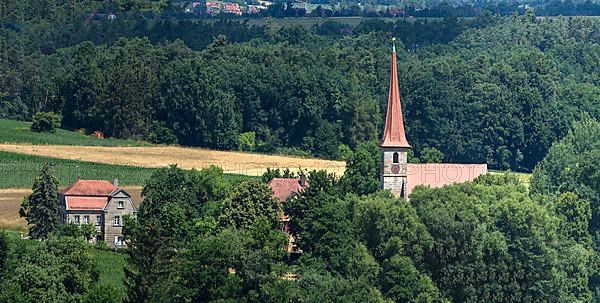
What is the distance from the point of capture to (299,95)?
470 ft

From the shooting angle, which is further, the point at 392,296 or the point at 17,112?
the point at 17,112

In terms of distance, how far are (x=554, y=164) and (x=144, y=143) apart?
30.6m

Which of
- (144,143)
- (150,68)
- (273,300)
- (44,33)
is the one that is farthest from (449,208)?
(44,33)

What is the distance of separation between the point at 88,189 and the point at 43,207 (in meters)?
5.13

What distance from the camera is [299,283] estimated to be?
7994cm

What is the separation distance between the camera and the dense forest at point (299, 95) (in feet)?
450

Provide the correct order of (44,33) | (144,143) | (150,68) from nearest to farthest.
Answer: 1. (144,143)
2. (150,68)
3. (44,33)

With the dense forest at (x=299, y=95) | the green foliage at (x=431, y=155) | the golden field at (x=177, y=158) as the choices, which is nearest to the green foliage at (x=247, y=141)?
the dense forest at (x=299, y=95)

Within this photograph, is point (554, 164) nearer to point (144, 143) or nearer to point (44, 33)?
point (144, 143)

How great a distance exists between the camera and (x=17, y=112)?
5846 inches

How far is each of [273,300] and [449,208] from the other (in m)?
14.4

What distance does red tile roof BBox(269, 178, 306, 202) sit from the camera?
Result: 9975cm

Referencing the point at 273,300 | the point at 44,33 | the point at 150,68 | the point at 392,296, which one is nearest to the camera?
the point at 273,300

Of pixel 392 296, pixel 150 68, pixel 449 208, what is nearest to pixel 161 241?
pixel 392 296
